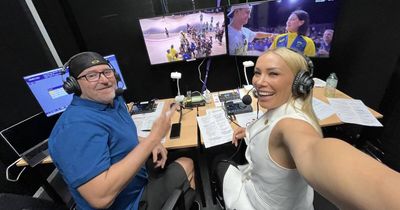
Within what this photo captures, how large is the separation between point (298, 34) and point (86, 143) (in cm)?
160

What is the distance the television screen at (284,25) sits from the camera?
4.41 feet

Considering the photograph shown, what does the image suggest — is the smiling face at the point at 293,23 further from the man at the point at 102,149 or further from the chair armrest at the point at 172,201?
the chair armrest at the point at 172,201

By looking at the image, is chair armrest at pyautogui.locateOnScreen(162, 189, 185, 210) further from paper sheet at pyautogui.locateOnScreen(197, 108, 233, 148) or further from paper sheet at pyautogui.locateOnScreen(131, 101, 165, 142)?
paper sheet at pyautogui.locateOnScreen(131, 101, 165, 142)

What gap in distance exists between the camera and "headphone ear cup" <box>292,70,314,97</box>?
731 millimetres

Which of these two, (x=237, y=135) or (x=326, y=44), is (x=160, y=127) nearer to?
(x=237, y=135)

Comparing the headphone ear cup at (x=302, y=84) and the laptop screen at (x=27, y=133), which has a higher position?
the headphone ear cup at (x=302, y=84)

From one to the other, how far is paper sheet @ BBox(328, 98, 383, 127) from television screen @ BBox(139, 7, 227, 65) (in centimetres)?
106

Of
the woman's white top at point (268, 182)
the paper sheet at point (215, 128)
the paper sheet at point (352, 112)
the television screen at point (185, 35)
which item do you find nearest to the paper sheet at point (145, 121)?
the paper sheet at point (215, 128)

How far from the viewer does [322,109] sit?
1426 mm

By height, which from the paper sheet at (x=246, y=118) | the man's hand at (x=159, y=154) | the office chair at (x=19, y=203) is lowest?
the man's hand at (x=159, y=154)

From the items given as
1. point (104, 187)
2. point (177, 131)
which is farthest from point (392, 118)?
point (104, 187)

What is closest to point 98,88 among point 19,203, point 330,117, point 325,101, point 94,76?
point 94,76

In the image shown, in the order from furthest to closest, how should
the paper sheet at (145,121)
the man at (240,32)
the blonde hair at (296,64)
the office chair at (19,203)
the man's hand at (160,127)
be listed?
1. the man at (240,32)
2. the paper sheet at (145,121)
3. the man's hand at (160,127)
4. the blonde hair at (296,64)
5. the office chair at (19,203)

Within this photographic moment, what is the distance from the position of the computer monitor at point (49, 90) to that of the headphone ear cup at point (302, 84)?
5.51 feet
